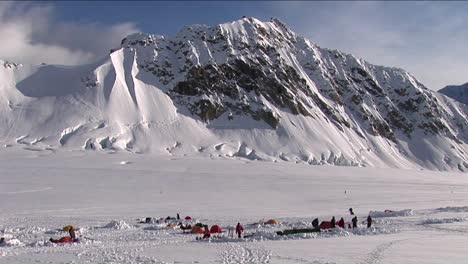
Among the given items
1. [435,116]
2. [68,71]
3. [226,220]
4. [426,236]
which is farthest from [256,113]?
[426,236]

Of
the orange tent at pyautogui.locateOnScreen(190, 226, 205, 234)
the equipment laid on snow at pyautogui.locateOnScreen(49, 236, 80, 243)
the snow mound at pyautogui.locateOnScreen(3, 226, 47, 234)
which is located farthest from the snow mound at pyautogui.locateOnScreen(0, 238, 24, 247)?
the orange tent at pyautogui.locateOnScreen(190, 226, 205, 234)

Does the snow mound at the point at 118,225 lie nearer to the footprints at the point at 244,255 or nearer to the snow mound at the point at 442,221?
the footprints at the point at 244,255

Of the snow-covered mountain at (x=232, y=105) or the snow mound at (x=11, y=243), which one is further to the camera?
the snow-covered mountain at (x=232, y=105)

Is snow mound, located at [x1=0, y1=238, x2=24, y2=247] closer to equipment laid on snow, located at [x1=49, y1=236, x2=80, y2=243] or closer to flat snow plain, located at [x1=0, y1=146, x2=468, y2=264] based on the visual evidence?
flat snow plain, located at [x1=0, y1=146, x2=468, y2=264]

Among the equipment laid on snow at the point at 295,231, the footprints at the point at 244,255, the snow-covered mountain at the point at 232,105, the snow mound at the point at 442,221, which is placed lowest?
the footprints at the point at 244,255

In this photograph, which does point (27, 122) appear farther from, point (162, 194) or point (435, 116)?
point (435, 116)

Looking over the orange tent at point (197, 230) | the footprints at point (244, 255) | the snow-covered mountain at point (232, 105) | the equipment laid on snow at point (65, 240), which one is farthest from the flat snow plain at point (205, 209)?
the snow-covered mountain at point (232, 105)

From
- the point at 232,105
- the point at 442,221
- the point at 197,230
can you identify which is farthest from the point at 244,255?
the point at 232,105
